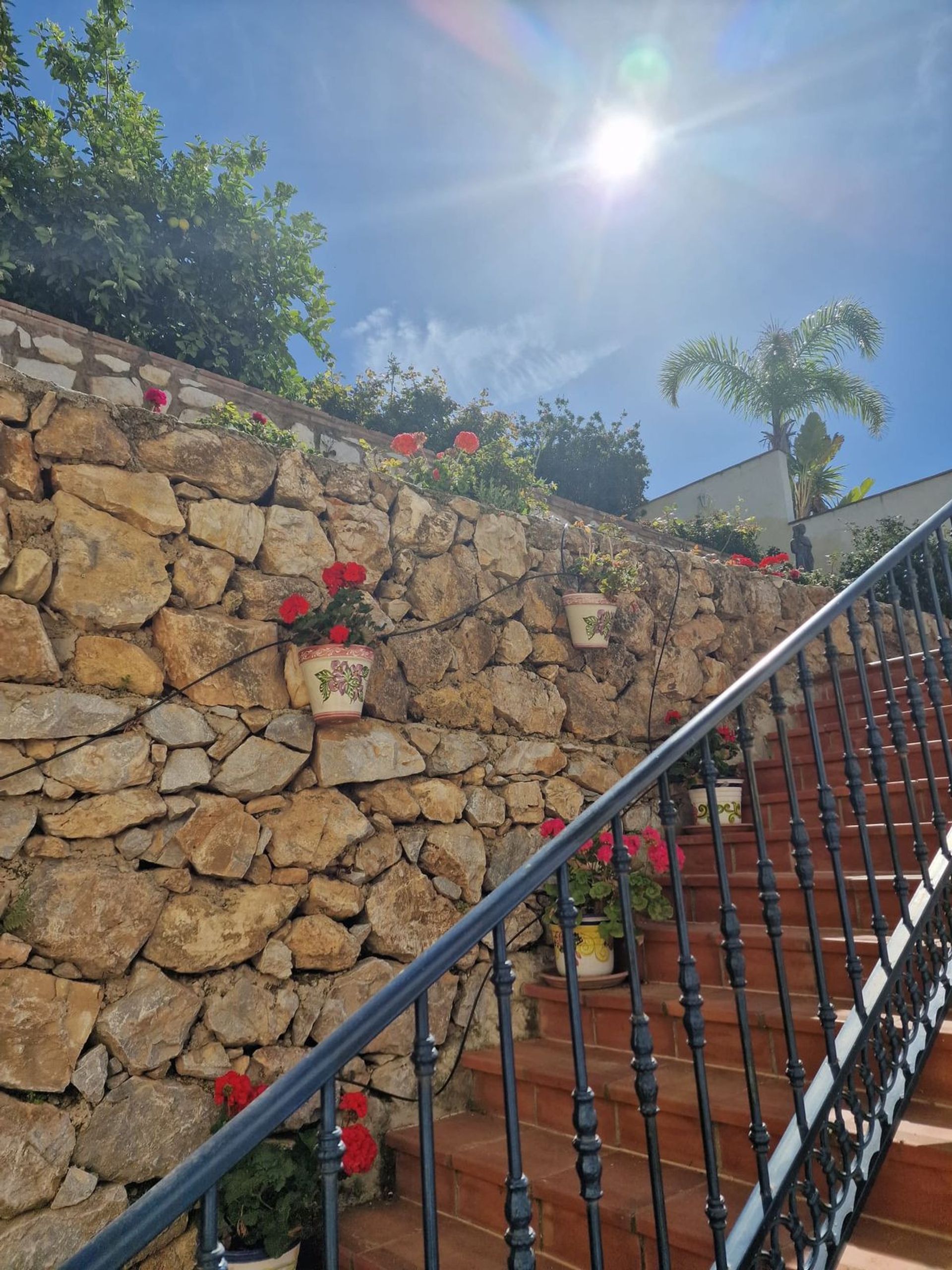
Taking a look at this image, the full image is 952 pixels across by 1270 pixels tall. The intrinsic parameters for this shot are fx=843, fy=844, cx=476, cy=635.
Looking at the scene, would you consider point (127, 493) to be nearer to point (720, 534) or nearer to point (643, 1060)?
point (643, 1060)

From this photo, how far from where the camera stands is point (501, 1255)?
7.22ft

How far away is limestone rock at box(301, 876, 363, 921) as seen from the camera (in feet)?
8.84

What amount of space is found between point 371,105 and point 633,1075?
19.1 ft

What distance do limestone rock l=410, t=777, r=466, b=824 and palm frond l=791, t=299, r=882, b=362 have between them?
9.94m

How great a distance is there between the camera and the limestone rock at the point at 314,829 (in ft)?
8.74

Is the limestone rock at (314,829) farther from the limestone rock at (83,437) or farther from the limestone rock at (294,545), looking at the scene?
the limestone rock at (83,437)

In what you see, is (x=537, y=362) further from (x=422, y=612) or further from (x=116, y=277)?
(x=422, y=612)

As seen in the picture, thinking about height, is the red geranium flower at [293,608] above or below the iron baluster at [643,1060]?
above

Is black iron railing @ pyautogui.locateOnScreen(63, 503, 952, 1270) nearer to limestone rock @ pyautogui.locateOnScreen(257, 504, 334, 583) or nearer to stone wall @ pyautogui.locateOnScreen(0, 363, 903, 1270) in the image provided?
stone wall @ pyautogui.locateOnScreen(0, 363, 903, 1270)

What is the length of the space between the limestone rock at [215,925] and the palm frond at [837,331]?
10743 mm

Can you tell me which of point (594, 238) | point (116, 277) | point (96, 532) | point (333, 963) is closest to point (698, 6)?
point (594, 238)

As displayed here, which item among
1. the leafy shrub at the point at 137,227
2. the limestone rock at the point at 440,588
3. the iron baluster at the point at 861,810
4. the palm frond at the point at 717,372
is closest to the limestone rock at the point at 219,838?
the limestone rock at the point at 440,588

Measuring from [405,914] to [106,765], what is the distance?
1118mm

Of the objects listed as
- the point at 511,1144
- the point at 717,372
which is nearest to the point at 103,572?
the point at 511,1144
